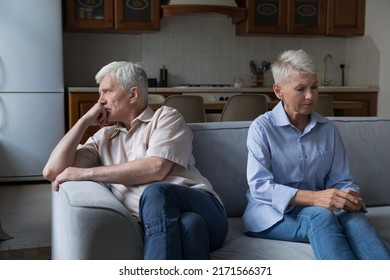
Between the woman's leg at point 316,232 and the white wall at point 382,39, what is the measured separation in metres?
4.03

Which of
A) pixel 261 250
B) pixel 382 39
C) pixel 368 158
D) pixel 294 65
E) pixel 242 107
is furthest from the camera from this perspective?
pixel 382 39

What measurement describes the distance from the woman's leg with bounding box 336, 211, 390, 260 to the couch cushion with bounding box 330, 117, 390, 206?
23.2 inches

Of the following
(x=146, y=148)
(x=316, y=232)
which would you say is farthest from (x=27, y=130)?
(x=316, y=232)

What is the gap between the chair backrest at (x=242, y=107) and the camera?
149 inches

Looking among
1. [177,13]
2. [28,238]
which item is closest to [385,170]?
[28,238]

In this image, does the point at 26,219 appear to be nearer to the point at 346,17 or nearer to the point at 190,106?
the point at 190,106

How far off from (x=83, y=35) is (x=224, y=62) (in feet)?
4.85

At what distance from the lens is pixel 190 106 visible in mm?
3678

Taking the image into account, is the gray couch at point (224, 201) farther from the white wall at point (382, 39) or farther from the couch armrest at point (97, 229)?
the white wall at point (382, 39)

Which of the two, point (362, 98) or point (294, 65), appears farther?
point (362, 98)

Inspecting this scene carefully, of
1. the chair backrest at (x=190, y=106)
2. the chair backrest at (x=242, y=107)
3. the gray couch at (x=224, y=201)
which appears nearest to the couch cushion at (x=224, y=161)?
the gray couch at (x=224, y=201)

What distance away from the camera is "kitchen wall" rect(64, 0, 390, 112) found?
5.20 m

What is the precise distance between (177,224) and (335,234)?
0.47 meters

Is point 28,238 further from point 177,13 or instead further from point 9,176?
point 177,13
